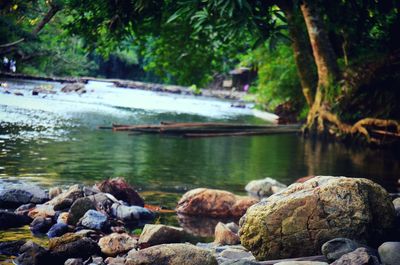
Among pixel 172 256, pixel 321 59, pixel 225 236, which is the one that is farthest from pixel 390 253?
pixel 321 59

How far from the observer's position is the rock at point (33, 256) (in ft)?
22.4

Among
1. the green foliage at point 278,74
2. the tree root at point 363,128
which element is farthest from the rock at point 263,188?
the green foliage at point 278,74

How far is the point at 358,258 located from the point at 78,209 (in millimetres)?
4251

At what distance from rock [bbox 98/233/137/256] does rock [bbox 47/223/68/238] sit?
80cm

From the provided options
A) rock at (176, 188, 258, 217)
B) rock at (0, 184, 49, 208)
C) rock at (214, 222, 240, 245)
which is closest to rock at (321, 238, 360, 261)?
rock at (214, 222, 240, 245)

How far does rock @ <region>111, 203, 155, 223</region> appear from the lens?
31.4 ft

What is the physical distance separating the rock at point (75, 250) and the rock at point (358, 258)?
2745mm

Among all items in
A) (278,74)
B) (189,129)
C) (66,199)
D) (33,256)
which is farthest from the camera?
(278,74)

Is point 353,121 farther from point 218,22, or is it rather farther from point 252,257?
point 252,257

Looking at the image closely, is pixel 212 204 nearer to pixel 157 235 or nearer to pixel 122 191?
pixel 122 191

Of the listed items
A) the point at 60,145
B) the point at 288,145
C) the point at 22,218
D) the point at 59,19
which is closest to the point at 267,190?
the point at 22,218

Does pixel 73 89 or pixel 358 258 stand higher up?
pixel 358 258

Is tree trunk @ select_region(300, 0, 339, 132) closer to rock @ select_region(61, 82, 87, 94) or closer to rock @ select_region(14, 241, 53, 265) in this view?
rock @ select_region(14, 241, 53, 265)

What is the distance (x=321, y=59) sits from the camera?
21203 millimetres
